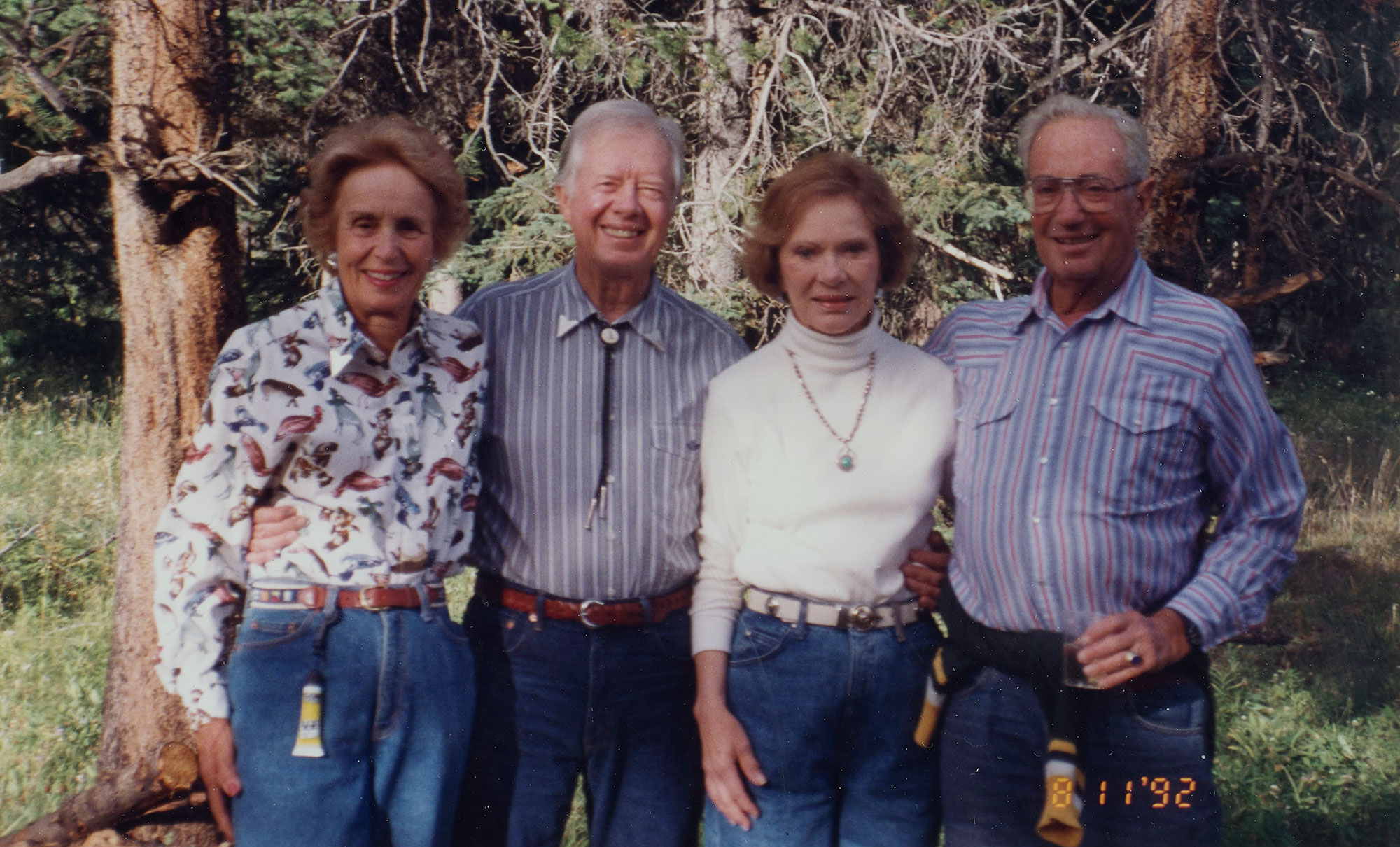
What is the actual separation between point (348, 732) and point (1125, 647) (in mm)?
1554

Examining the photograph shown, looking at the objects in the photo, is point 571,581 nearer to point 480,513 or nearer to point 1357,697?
point 480,513

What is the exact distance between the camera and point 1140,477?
222cm

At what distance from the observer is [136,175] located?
11.3ft

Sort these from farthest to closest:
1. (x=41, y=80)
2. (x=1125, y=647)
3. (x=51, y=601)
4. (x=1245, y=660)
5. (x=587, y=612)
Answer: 1. (x=1245, y=660)
2. (x=51, y=601)
3. (x=41, y=80)
4. (x=587, y=612)
5. (x=1125, y=647)

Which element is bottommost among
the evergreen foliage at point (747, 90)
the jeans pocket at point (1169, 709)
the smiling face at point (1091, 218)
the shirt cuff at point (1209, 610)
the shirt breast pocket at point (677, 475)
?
the jeans pocket at point (1169, 709)

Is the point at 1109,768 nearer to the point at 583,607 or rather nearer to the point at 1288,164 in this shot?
the point at 583,607

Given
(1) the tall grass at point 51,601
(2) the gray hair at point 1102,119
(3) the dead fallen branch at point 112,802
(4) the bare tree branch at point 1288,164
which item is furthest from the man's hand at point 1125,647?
(1) the tall grass at point 51,601

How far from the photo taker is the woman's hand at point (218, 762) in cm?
217

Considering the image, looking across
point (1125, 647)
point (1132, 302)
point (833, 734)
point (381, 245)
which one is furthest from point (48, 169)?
point (1125, 647)

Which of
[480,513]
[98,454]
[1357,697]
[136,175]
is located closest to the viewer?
[480,513]

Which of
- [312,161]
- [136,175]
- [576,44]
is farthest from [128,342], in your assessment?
[576,44]

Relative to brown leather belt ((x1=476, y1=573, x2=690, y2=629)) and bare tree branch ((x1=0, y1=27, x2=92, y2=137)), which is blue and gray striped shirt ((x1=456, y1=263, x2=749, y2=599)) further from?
bare tree branch ((x1=0, y1=27, x2=92, y2=137))

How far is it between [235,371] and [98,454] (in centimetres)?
674

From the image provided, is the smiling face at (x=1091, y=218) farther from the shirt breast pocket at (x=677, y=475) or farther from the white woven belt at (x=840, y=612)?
the shirt breast pocket at (x=677, y=475)
